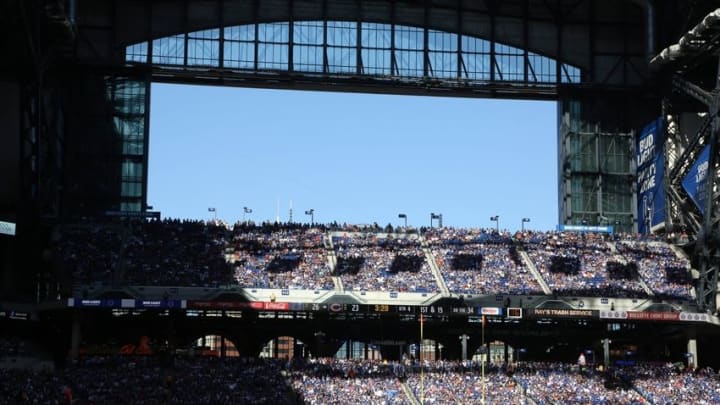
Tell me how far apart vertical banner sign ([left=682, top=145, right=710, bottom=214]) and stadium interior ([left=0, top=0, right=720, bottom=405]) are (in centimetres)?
28

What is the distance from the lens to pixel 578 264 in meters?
83.4

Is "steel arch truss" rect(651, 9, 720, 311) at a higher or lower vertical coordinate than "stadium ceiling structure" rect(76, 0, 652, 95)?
lower

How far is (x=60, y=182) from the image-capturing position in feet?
278

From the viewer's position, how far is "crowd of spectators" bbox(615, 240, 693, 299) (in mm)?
79938

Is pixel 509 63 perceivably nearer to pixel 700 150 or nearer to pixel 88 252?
pixel 700 150

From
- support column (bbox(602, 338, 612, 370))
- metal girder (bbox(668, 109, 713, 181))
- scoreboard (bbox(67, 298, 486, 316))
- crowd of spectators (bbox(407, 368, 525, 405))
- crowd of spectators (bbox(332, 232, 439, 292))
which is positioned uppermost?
metal girder (bbox(668, 109, 713, 181))

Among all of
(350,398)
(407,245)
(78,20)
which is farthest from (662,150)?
(78,20)

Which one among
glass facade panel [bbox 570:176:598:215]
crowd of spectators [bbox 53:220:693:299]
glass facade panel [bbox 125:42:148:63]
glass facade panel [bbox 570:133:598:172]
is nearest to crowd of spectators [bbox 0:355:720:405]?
crowd of spectators [bbox 53:220:693:299]

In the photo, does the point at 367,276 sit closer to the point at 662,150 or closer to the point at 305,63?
the point at 305,63

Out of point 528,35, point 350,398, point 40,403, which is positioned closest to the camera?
point 40,403

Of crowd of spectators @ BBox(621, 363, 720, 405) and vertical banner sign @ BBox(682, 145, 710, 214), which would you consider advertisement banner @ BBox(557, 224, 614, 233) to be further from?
crowd of spectators @ BBox(621, 363, 720, 405)

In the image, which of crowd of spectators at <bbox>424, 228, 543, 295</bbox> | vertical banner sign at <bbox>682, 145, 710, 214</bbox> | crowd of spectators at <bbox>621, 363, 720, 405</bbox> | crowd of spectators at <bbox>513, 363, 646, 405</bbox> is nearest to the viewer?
crowd of spectators at <bbox>513, 363, 646, 405</bbox>

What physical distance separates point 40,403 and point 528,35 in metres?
47.3

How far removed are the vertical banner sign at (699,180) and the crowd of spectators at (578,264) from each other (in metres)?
6.77
